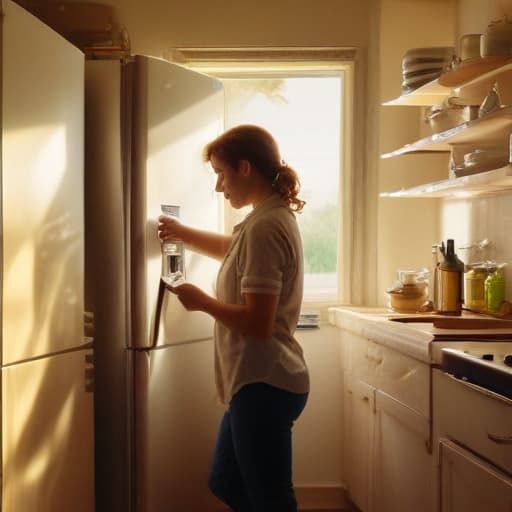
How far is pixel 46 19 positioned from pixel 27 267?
1494 mm

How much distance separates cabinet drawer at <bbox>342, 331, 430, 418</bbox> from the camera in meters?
2.03

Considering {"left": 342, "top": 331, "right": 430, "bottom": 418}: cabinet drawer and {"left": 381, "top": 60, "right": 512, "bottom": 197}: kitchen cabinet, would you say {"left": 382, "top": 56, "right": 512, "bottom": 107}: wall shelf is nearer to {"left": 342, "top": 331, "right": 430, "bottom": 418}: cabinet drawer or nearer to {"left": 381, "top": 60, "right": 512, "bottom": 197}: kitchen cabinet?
{"left": 381, "top": 60, "right": 512, "bottom": 197}: kitchen cabinet

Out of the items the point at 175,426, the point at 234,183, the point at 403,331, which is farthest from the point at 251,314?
the point at 175,426

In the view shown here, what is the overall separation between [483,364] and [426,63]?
60.2 inches

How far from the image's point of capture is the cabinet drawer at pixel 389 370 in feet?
6.66

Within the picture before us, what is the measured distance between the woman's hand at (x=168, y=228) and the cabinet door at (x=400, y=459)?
90 cm

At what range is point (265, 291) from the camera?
74.0 inches

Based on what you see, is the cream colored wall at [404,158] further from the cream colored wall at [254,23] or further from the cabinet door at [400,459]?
the cabinet door at [400,459]

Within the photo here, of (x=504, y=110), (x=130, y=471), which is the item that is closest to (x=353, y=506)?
(x=130, y=471)

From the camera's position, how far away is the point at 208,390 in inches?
103

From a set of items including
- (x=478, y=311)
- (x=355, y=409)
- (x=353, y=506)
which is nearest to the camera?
(x=478, y=311)

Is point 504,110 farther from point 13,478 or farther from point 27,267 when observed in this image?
point 13,478

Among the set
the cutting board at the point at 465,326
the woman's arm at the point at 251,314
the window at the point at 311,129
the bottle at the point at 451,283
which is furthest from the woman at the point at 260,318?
the window at the point at 311,129

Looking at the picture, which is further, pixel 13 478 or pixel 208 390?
pixel 208 390
